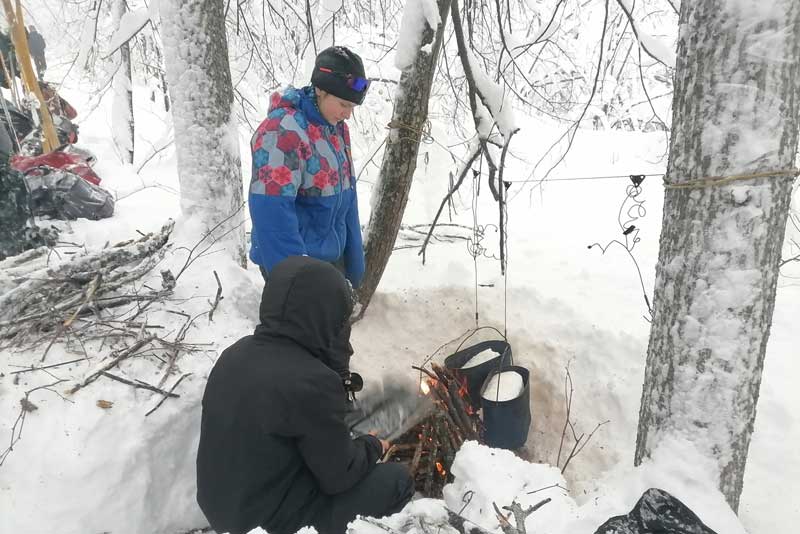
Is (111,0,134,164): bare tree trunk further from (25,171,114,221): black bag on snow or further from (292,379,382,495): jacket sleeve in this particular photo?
(292,379,382,495): jacket sleeve

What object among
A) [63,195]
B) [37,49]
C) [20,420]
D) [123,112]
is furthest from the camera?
[123,112]

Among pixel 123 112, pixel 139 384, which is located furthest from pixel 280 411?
pixel 123 112

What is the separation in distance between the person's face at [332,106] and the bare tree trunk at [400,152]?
981mm

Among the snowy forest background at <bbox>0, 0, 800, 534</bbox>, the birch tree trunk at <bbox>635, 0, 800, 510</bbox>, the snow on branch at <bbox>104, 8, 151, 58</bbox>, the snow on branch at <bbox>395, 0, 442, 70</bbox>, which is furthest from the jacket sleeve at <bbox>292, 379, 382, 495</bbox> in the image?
the snow on branch at <bbox>104, 8, 151, 58</bbox>

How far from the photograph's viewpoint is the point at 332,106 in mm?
2355

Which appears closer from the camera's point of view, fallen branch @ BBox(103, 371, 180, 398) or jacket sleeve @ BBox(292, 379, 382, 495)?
jacket sleeve @ BBox(292, 379, 382, 495)

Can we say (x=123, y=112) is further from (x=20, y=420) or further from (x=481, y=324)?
(x=20, y=420)

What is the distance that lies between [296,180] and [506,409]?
161cm

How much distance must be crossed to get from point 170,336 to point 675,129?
242 centimetres

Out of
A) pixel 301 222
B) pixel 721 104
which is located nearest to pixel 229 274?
pixel 301 222

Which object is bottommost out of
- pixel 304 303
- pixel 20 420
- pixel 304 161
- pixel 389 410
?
pixel 389 410

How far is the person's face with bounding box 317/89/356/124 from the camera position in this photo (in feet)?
7.69

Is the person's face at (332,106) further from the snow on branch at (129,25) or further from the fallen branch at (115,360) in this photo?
the snow on branch at (129,25)

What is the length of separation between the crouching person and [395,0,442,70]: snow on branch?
209 cm
